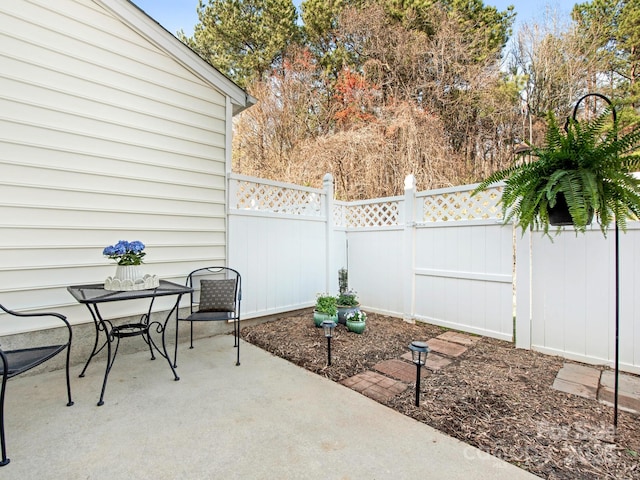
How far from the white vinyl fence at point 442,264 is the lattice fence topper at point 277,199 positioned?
0.05 ft

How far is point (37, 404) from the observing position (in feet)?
7.42

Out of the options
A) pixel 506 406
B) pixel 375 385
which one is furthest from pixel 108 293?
pixel 506 406

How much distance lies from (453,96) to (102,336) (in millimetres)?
8981

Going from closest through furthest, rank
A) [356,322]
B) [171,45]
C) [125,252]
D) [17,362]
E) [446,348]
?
1. [17,362]
2. [125,252]
3. [446,348]
4. [171,45]
5. [356,322]

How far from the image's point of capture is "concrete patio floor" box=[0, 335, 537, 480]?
159cm

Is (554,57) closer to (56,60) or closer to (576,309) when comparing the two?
(576,309)

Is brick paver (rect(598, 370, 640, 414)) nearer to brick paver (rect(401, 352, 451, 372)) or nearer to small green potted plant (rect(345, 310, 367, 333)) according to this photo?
brick paver (rect(401, 352, 451, 372))

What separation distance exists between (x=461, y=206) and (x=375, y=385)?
255cm

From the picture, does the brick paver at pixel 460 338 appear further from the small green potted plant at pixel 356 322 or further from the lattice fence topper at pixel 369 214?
the lattice fence topper at pixel 369 214

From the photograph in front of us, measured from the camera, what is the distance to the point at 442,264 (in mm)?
4094

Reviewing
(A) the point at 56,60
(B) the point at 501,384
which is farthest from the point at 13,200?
(B) the point at 501,384

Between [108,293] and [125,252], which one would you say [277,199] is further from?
[108,293]

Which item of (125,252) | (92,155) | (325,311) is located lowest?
(325,311)

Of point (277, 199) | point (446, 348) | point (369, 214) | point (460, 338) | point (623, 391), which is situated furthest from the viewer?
point (369, 214)
